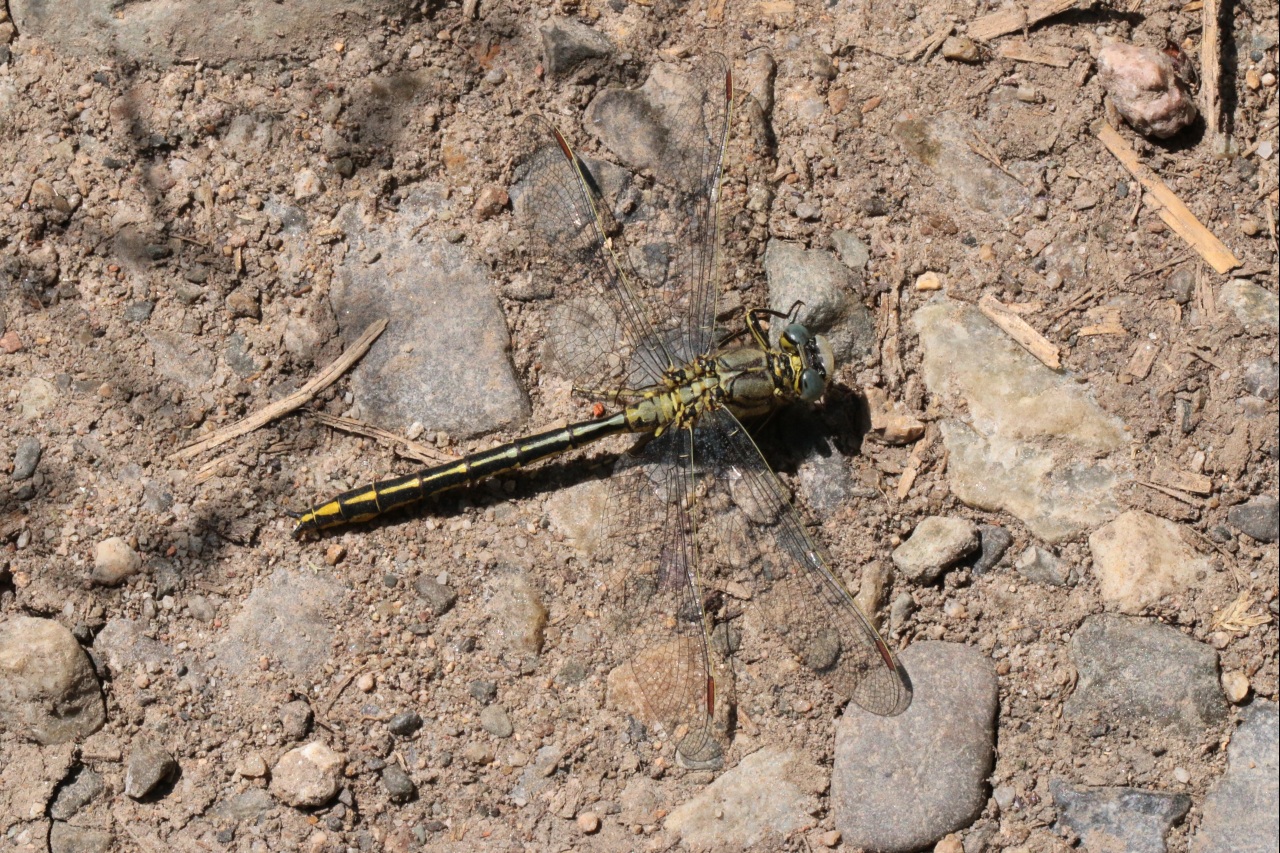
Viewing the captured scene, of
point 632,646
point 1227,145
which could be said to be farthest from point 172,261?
point 1227,145

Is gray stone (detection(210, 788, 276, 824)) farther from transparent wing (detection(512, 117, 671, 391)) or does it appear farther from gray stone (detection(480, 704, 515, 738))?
transparent wing (detection(512, 117, 671, 391))

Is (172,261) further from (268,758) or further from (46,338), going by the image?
(268,758)

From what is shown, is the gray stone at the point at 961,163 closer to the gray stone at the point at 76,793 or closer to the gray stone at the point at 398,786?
the gray stone at the point at 398,786

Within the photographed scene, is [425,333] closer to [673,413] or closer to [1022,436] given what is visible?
[673,413]

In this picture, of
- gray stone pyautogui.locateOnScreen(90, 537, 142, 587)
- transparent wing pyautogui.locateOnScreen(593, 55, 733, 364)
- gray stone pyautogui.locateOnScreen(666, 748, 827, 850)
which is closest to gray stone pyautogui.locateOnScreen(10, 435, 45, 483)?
gray stone pyautogui.locateOnScreen(90, 537, 142, 587)

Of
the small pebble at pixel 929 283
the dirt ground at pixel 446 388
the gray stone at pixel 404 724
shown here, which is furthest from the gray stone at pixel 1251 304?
the gray stone at pixel 404 724

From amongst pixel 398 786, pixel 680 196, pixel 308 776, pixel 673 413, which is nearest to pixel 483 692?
pixel 398 786
